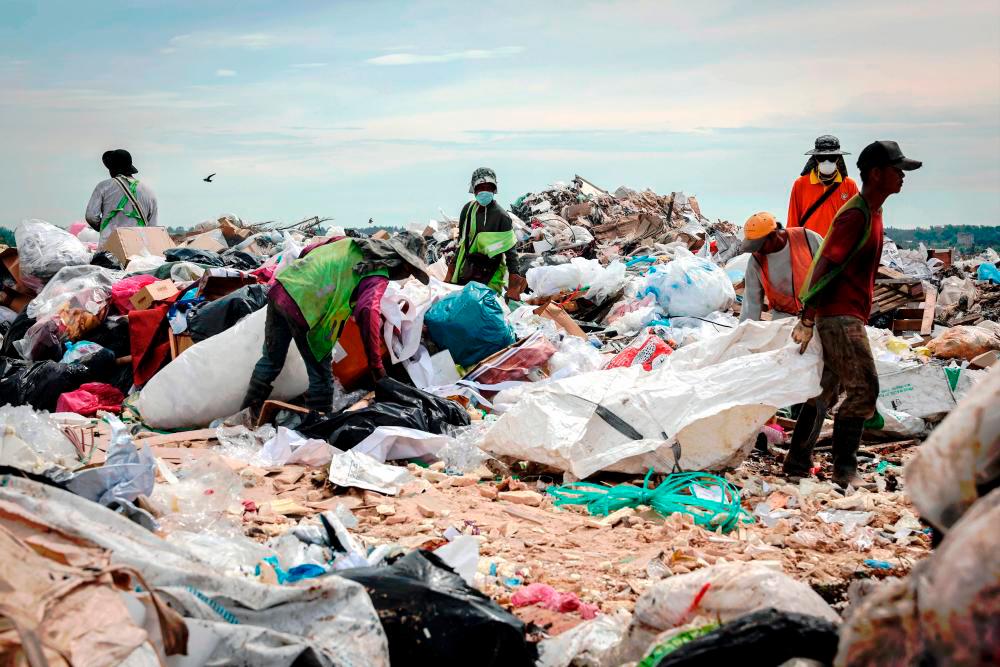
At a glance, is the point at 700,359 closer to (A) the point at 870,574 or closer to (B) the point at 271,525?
(A) the point at 870,574

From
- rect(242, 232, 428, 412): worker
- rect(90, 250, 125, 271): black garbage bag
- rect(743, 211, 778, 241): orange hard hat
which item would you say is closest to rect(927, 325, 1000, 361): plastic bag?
rect(743, 211, 778, 241): orange hard hat

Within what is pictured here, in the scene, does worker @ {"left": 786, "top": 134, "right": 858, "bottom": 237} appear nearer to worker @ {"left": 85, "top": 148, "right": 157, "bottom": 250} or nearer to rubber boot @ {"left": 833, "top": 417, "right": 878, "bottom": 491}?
rubber boot @ {"left": 833, "top": 417, "right": 878, "bottom": 491}

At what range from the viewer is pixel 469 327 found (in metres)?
7.30

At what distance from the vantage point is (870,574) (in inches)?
143

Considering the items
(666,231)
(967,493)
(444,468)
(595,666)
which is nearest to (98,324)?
(444,468)

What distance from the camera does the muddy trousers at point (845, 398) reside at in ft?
16.3

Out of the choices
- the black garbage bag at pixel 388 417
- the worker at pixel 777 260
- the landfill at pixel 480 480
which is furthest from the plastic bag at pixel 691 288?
the black garbage bag at pixel 388 417

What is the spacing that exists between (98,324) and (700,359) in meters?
5.23

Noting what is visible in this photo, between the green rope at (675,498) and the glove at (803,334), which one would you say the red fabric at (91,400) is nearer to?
the green rope at (675,498)

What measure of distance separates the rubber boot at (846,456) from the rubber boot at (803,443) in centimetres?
15

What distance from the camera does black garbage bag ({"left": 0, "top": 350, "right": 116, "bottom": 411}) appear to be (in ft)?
23.1

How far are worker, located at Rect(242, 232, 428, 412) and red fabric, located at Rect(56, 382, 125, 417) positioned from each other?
4.92ft

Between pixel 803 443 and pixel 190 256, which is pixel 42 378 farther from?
pixel 803 443

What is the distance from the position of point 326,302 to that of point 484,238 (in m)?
2.70
